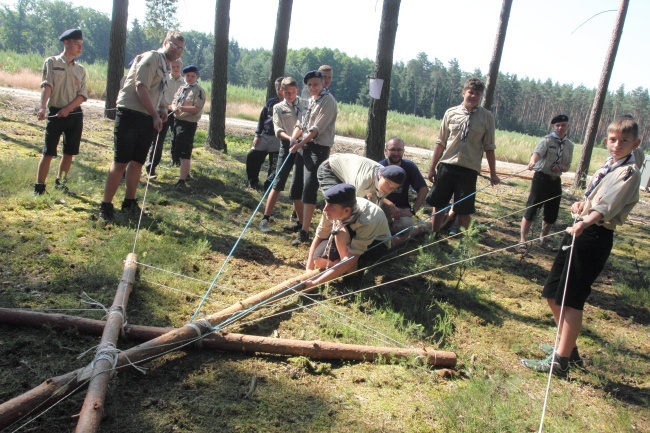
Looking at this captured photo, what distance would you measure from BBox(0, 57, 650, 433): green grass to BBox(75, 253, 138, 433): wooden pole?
0.18m

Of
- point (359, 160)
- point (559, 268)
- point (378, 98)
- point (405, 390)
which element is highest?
point (378, 98)

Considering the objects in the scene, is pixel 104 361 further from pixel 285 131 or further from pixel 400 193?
pixel 285 131

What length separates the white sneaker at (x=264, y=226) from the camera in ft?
21.5

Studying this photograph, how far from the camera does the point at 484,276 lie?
19.7 ft

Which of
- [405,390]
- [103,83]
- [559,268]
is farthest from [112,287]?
[103,83]

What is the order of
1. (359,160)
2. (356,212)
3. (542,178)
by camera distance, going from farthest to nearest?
(542,178), (359,160), (356,212)

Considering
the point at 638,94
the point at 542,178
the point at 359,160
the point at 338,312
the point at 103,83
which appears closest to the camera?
the point at 338,312

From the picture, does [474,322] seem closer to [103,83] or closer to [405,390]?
[405,390]

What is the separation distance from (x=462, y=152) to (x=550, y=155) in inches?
55.5

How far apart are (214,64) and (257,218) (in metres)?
5.31

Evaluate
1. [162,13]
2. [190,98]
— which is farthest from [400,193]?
[162,13]

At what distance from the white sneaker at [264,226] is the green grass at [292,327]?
0.49ft

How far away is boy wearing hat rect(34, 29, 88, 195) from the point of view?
6.07 meters

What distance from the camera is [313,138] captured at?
6.15 meters
